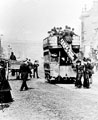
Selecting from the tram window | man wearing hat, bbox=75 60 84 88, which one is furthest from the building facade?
man wearing hat, bbox=75 60 84 88

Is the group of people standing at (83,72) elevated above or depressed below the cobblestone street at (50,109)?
above

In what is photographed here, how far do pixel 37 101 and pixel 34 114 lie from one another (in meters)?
3.23

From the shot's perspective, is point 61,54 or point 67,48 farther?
point 61,54

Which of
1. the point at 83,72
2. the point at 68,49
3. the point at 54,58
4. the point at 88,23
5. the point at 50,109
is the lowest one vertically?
the point at 50,109

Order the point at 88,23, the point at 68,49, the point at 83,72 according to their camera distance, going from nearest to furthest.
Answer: the point at 83,72 → the point at 68,49 → the point at 88,23

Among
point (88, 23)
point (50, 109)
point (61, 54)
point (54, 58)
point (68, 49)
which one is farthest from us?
point (88, 23)

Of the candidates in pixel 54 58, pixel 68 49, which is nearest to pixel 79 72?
Result: pixel 68 49

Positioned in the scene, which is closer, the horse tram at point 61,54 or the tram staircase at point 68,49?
the horse tram at point 61,54

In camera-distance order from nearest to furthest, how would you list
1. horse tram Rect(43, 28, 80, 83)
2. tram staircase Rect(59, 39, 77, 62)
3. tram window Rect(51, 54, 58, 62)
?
1. horse tram Rect(43, 28, 80, 83)
2. tram staircase Rect(59, 39, 77, 62)
3. tram window Rect(51, 54, 58, 62)

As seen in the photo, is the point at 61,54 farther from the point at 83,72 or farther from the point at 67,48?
the point at 83,72

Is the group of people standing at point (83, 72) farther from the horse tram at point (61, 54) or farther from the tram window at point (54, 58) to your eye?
the tram window at point (54, 58)

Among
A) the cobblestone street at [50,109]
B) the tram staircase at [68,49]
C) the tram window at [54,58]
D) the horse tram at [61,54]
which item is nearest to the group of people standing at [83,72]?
the horse tram at [61,54]

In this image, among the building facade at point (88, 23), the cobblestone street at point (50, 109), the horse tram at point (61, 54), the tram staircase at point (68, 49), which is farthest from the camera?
the building facade at point (88, 23)

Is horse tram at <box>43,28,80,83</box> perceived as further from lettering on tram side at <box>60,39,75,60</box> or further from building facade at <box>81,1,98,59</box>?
building facade at <box>81,1,98,59</box>
